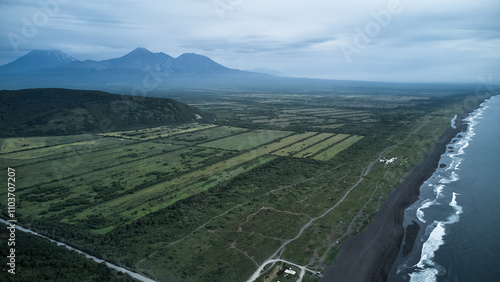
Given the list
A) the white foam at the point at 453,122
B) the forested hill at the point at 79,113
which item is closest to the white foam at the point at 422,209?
the white foam at the point at 453,122

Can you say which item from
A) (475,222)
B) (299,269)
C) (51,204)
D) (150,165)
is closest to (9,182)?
(51,204)

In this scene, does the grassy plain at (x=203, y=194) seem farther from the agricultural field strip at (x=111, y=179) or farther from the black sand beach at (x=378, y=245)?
the black sand beach at (x=378, y=245)

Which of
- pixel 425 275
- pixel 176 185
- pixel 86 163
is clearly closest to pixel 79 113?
pixel 86 163

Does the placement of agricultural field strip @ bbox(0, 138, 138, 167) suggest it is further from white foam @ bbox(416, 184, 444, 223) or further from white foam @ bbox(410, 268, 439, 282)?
white foam @ bbox(410, 268, 439, 282)

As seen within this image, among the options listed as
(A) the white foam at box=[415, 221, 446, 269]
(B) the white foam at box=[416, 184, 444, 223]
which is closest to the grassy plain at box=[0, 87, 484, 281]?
(B) the white foam at box=[416, 184, 444, 223]

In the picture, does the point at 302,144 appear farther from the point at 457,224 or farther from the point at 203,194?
the point at 457,224

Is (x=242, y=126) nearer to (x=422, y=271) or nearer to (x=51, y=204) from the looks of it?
(x=51, y=204)
